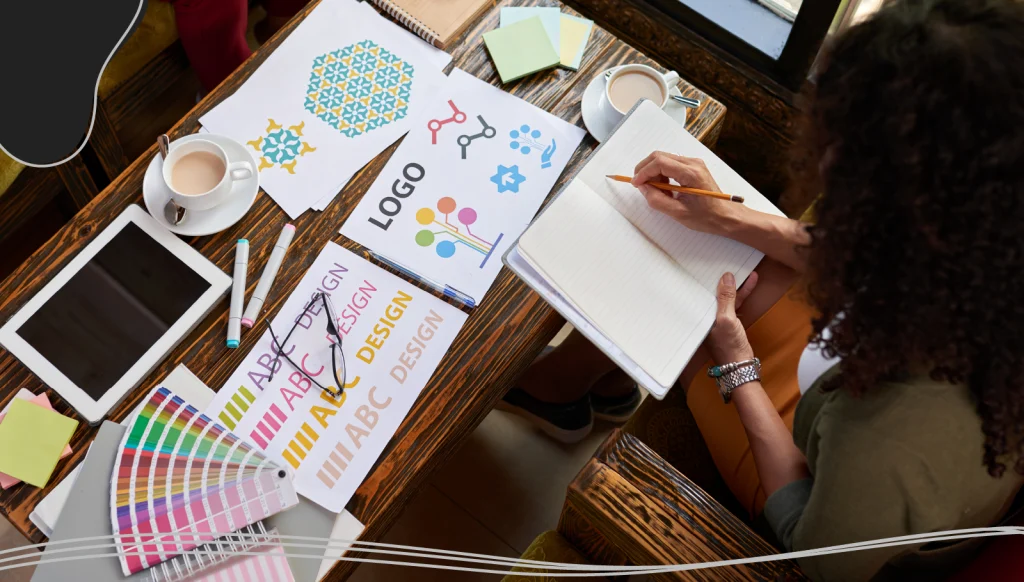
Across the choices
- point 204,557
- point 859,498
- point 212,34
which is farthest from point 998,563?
point 212,34

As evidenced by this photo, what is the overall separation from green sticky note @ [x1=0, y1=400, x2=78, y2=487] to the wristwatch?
0.80 metres

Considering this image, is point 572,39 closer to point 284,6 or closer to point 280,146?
point 280,146

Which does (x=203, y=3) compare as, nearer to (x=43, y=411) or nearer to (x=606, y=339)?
(x=43, y=411)

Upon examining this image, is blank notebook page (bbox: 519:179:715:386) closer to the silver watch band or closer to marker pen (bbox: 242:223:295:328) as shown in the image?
the silver watch band

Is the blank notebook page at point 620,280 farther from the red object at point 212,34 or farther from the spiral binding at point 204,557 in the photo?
the red object at point 212,34

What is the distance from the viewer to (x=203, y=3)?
1428 mm

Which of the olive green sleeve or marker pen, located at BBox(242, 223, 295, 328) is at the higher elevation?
the olive green sleeve

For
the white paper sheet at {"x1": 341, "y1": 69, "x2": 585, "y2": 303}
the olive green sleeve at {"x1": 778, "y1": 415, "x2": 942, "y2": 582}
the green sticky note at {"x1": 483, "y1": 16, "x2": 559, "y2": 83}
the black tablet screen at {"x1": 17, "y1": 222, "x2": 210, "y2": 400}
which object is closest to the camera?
the olive green sleeve at {"x1": 778, "y1": 415, "x2": 942, "y2": 582}

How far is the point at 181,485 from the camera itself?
2.73 ft

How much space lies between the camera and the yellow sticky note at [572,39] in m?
1.11

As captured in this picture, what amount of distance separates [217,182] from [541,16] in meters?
0.54

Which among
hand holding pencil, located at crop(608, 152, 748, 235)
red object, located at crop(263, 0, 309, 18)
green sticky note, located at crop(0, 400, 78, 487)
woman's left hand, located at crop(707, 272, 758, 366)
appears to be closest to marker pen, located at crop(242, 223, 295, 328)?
green sticky note, located at crop(0, 400, 78, 487)

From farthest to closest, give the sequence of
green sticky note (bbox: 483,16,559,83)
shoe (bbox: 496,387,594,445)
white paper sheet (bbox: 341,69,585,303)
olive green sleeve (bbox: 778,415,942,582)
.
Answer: shoe (bbox: 496,387,594,445) → green sticky note (bbox: 483,16,559,83) → white paper sheet (bbox: 341,69,585,303) → olive green sleeve (bbox: 778,415,942,582)

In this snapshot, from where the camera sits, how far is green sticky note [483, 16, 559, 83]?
1096 millimetres
